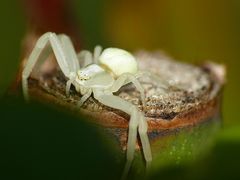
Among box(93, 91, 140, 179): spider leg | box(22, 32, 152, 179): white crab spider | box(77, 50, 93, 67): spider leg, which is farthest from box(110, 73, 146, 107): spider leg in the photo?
box(77, 50, 93, 67): spider leg

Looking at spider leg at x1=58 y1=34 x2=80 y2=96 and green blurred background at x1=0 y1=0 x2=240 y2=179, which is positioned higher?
green blurred background at x1=0 y1=0 x2=240 y2=179

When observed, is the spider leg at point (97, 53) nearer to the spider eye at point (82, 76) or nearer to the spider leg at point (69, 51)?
the spider leg at point (69, 51)

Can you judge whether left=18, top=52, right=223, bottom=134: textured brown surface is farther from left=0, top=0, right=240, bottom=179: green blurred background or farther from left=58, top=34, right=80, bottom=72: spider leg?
left=0, top=0, right=240, bottom=179: green blurred background

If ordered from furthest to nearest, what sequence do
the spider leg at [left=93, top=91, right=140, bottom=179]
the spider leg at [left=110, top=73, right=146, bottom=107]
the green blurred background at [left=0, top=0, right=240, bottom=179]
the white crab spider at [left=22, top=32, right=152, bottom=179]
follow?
the green blurred background at [left=0, top=0, right=240, bottom=179]
the spider leg at [left=110, top=73, right=146, bottom=107]
the white crab spider at [left=22, top=32, right=152, bottom=179]
the spider leg at [left=93, top=91, right=140, bottom=179]

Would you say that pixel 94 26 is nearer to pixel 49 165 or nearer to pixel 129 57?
pixel 129 57

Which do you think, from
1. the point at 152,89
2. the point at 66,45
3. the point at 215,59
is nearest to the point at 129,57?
the point at 152,89

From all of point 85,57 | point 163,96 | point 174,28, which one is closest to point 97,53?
point 85,57

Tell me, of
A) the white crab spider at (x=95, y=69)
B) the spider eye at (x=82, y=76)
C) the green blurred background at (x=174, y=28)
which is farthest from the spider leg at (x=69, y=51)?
the green blurred background at (x=174, y=28)
